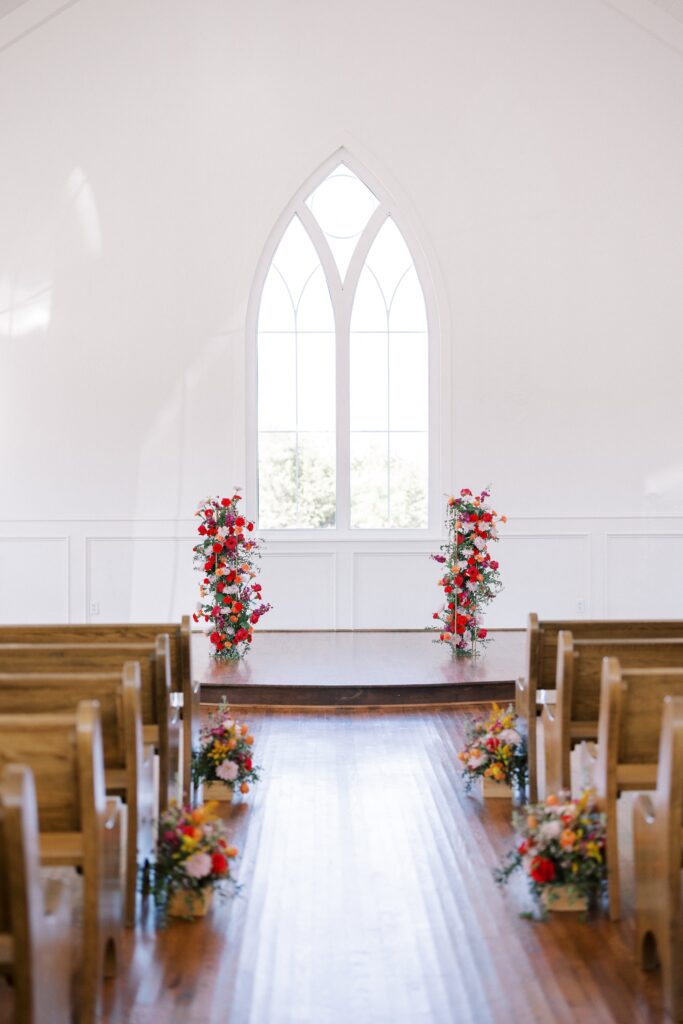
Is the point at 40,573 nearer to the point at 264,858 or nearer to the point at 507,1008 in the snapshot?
the point at 264,858

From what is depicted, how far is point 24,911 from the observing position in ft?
6.57

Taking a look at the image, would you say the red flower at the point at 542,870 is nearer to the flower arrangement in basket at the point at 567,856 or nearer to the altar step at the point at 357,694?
the flower arrangement in basket at the point at 567,856

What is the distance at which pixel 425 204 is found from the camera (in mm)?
8852

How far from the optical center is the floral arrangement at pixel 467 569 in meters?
6.91

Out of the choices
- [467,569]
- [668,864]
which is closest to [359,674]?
[467,569]

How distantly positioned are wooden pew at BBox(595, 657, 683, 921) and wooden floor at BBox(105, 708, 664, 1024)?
0.34 meters

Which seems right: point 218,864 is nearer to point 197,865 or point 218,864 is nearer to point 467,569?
point 197,865

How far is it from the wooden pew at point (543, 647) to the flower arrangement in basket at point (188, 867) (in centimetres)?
151

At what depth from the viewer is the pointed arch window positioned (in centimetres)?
905

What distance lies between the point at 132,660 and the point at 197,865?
79 centimetres

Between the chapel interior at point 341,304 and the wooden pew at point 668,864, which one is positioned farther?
the chapel interior at point 341,304

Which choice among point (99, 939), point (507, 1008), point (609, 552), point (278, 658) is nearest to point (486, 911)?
point (507, 1008)

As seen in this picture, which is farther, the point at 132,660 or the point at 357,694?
the point at 357,694

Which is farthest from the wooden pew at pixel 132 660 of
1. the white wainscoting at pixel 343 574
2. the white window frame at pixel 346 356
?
the white window frame at pixel 346 356
